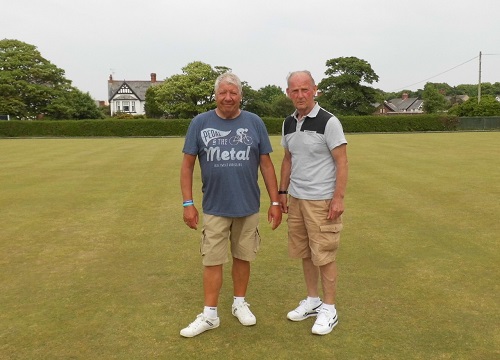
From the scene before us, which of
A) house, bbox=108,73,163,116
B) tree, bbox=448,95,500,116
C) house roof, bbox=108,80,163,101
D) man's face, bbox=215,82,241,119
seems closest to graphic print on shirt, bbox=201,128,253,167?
man's face, bbox=215,82,241,119

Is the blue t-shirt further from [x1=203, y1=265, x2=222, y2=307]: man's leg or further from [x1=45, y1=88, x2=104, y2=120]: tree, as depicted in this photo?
Answer: [x1=45, y1=88, x2=104, y2=120]: tree

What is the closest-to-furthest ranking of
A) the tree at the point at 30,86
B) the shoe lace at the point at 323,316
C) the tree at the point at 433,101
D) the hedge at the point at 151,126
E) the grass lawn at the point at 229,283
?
the grass lawn at the point at 229,283, the shoe lace at the point at 323,316, the hedge at the point at 151,126, the tree at the point at 30,86, the tree at the point at 433,101

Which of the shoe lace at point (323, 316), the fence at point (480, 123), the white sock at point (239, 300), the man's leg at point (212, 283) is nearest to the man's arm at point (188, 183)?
the man's leg at point (212, 283)

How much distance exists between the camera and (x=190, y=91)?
6266cm

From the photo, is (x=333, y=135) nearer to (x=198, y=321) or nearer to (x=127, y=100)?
(x=198, y=321)

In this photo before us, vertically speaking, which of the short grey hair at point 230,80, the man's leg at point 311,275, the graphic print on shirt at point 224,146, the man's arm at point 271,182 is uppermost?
the short grey hair at point 230,80

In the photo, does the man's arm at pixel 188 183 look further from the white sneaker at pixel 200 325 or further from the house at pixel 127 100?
the house at pixel 127 100

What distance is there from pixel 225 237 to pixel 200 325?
0.71 m

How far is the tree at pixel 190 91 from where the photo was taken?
62.7 metres

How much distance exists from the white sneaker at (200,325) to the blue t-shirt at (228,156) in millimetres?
831

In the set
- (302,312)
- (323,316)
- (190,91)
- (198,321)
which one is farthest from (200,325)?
(190,91)

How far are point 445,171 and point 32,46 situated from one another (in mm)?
53742

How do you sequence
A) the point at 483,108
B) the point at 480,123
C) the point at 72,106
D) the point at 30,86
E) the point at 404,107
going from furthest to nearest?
1. the point at 404,107
2. the point at 72,106
3. the point at 30,86
4. the point at 483,108
5. the point at 480,123

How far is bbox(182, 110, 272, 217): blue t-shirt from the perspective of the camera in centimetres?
362
